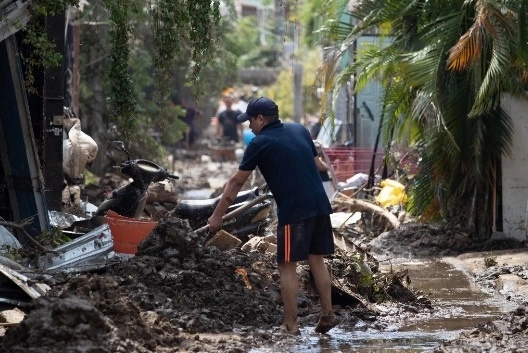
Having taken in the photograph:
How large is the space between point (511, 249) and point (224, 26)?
1398cm

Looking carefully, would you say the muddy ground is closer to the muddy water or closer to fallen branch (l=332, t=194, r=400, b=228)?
the muddy water

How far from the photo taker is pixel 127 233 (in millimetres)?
11352

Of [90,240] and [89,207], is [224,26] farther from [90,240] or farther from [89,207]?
[90,240]

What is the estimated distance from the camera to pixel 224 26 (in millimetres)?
27344

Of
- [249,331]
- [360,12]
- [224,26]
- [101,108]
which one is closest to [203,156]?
[224,26]

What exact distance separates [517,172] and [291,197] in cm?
689

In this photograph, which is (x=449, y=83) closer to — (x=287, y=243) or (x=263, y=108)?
(x=263, y=108)

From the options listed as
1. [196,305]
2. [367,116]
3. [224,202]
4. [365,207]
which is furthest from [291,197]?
[367,116]

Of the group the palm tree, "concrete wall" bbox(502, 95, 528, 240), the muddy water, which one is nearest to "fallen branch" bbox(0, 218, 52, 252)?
the muddy water

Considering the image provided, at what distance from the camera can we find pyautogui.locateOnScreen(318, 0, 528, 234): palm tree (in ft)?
46.4

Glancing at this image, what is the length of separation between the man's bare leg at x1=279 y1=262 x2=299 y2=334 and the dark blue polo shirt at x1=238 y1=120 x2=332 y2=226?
389mm

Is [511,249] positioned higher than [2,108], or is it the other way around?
[2,108]

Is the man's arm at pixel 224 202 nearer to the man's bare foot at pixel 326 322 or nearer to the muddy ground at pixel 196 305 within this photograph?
the muddy ground at pixel 196 305

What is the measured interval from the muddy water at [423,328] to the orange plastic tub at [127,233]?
2412mm
